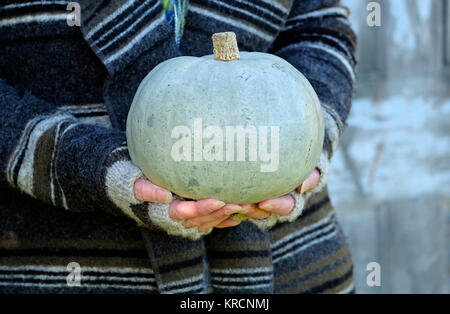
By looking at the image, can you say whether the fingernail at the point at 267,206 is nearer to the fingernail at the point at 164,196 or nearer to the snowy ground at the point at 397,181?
the fingernail at the point at 164,196

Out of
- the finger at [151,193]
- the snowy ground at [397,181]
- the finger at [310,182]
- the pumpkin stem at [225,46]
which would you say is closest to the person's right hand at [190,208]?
the finger at [151,193]

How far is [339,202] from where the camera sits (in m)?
2.58

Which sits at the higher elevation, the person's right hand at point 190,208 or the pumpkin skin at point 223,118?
the pumpkin skin at point 223,118

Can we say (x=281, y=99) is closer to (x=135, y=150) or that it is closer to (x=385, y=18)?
(x=135, y=150)

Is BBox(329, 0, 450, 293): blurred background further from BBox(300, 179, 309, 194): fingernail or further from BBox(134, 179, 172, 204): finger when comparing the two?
BBox(134, 179, 172, 204): finger

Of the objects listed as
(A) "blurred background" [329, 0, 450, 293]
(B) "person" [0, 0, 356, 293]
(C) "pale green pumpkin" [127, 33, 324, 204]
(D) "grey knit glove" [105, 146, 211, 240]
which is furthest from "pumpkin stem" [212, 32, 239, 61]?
(A) "blurred background" [329, 0, 450, 293]

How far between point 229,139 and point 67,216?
398 millimetres

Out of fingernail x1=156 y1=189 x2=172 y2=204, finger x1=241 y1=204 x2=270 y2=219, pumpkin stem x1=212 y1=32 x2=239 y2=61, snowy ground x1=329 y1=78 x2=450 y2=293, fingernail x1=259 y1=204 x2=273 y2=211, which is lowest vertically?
snowy ground x1=329 y1=78 x2=450 y2=293

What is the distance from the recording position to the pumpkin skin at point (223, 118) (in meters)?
1.01

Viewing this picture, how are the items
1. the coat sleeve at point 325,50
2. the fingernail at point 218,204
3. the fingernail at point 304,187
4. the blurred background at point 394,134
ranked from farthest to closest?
the blurred background at point 394,134 < the coat sleeve at point 325,50 < the fingernail at point 304,187 < the fingernail at point 218,204

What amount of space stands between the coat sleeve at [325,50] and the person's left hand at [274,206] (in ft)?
0.53

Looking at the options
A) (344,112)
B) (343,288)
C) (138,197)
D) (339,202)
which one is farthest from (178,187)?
(339,202)

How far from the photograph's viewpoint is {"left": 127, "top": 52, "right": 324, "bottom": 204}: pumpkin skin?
101cm

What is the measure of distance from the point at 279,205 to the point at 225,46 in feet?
0.91
